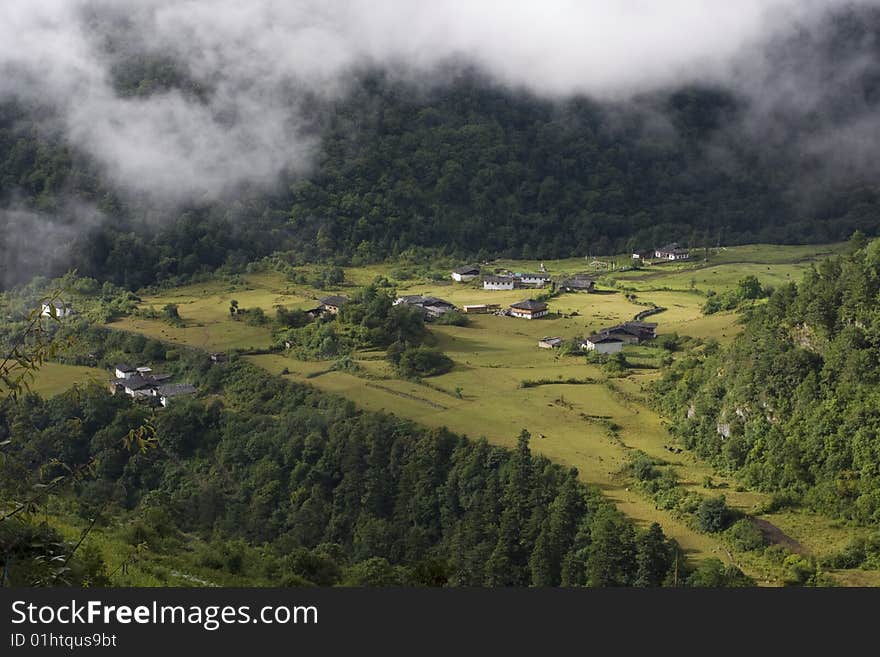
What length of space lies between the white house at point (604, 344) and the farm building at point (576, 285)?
18.6 meters

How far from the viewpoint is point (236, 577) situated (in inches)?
737

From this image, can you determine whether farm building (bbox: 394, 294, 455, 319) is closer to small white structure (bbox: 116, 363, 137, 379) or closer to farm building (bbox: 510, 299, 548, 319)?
farm building (bbox: 510, 299, 548, 319)

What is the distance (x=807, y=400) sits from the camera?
29328 mm

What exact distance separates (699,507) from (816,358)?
Answer: 7149 mm

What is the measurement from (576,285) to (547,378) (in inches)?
1042

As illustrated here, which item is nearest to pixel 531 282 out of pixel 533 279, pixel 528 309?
pixel 533 279

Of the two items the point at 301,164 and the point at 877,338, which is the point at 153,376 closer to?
the point at 877,338

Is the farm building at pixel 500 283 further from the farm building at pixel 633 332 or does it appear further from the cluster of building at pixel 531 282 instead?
the farm building at pixel 633 332

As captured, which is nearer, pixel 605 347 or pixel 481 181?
pixel 605 347

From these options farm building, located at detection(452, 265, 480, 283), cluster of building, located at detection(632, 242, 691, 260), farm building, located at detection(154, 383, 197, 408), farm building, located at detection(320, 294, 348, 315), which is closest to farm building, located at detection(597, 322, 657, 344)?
farm building, located at detection(320, 294, 348, 315)

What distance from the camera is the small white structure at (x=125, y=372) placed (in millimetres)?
42969

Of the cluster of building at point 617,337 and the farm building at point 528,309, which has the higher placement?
the farm building at point 528,309

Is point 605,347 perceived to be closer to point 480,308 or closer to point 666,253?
point 480,308

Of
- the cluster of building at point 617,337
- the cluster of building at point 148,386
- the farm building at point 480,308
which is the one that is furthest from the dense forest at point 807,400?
the farm building at point 480,308
